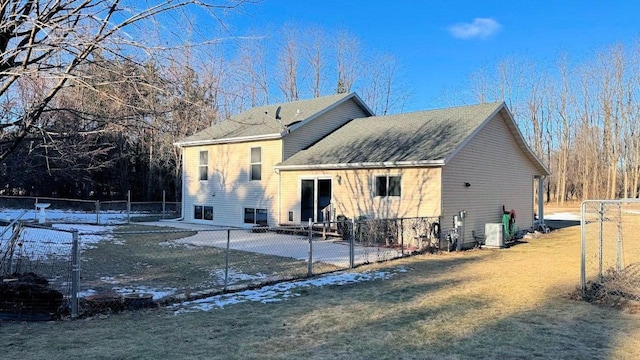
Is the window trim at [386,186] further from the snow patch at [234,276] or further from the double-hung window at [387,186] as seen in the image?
the snow patch at [234,276]

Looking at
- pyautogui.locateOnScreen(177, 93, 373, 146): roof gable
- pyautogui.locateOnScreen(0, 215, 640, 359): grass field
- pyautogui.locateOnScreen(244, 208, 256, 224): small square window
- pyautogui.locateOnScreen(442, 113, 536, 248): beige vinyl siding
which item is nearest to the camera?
pyautogui.locateOnScreen(0, 215, 640, 359): grass field

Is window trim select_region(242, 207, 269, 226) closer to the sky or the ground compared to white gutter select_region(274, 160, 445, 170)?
closer to the ground

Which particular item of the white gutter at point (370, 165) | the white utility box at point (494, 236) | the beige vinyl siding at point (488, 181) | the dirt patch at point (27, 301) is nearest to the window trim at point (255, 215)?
the white gutter at point (370, 165)

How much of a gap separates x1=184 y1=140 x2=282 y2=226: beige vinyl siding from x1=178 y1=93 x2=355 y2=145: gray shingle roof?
48 centimetres

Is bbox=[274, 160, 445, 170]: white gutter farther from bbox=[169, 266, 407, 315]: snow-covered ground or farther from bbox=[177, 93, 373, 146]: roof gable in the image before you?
bbox=[169, 266, 407, 315]: snow-covered ground

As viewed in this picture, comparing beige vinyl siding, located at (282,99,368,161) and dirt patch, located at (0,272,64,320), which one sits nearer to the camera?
dirt patch, located at (0,272,64,320)

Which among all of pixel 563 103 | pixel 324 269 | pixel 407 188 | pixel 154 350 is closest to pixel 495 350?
pixel 154 350

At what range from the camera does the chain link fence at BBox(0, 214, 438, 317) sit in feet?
24.0

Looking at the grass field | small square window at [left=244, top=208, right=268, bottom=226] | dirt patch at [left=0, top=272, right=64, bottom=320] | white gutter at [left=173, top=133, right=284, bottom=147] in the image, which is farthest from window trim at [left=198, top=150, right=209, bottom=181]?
dirt patch at [left=0, top=272, right=64, bottom=320]

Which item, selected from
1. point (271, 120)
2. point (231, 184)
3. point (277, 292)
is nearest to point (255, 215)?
point (231, 184)

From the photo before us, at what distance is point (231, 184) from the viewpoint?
21.0 meters

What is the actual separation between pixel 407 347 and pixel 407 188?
34.3ft

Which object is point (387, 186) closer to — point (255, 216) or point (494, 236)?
point (494, 236)

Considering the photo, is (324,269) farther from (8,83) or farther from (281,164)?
(281,164)
